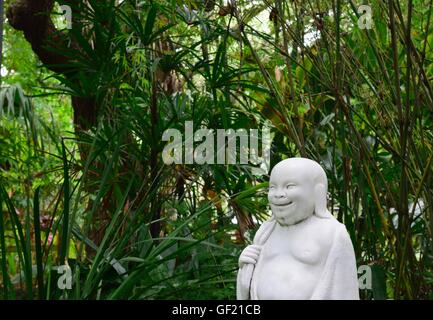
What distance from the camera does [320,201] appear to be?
8.11 ft

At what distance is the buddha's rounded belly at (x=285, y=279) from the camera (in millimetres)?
2369

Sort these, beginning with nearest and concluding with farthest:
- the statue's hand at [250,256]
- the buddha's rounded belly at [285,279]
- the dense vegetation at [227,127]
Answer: the buddha's rounded belly at [285,279] < the statue's hand at [250,256] < the dense vegetation at [227,127]

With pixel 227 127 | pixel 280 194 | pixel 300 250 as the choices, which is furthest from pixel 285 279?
pixel 227 127

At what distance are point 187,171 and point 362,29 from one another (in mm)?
1093

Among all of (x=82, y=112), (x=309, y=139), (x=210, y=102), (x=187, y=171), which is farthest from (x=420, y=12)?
(x=82, y=112)

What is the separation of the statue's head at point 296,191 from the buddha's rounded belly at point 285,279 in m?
0.13

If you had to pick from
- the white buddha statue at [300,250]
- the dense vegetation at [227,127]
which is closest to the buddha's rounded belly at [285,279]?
the white buddha statue at [300,250]

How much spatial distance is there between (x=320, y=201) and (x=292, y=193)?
0.33ft

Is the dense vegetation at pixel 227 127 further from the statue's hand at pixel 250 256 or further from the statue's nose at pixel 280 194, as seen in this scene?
the statue's nose at pixel 280 194

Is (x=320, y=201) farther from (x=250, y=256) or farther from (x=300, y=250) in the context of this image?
(x=250, y=256)

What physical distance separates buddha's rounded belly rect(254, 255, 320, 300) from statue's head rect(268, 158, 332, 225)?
0.13 meters
